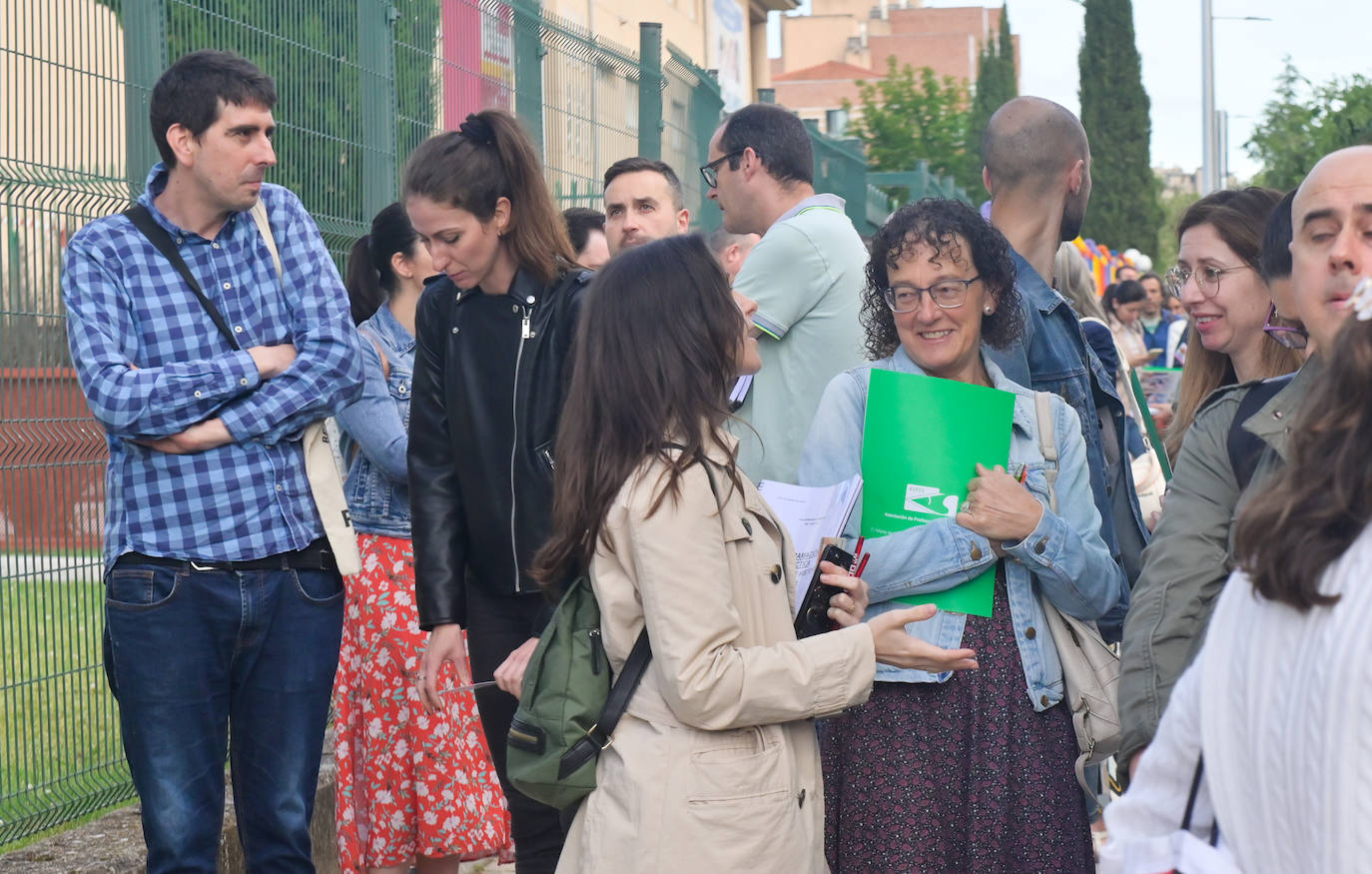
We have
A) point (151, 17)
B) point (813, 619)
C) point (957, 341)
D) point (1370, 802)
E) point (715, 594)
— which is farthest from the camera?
point (151, 17)

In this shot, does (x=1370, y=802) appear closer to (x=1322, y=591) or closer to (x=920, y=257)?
(x=1322, y=591)

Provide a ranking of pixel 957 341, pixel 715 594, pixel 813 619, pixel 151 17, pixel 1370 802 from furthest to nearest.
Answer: pixel 151 17
pixel 957 341
pixel 813 619
pixel 715 594
pixel 1370 802

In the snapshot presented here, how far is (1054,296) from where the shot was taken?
422cm

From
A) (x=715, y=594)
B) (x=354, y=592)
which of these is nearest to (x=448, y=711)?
(x=354, y=592)

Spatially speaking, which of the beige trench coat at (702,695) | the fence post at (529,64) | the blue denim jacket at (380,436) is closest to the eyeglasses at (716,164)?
the blue denim jacket at (380,436)

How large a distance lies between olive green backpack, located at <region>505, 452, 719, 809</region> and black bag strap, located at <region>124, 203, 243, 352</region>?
1468 mm

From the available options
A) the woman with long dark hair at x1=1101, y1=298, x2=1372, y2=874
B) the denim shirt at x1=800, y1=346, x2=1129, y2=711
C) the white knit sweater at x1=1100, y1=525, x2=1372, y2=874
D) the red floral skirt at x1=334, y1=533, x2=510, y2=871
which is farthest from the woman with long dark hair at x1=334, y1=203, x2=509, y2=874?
the woman with long dark hair at x1=1101, y1=298, x2=1372, y2=874

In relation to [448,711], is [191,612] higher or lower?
higher

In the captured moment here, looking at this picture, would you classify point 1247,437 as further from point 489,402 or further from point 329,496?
point 329,496

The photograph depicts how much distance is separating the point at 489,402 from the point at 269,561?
0.69 m

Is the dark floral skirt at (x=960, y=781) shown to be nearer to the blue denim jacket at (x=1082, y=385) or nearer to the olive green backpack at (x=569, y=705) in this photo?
the blue denim jacket at (x=1082, y=385)

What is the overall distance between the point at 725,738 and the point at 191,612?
154 centimetres

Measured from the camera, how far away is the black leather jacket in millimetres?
3754

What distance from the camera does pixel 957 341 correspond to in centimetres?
364
